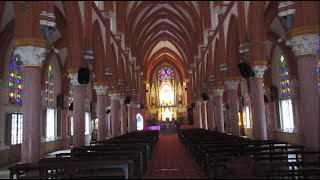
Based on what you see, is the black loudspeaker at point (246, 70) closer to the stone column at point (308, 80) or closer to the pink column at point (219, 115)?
the stone column at point (308, 80)

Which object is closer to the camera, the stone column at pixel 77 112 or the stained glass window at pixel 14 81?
the stone column at pixel 77 112

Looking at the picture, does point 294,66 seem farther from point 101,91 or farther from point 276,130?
point 101,91

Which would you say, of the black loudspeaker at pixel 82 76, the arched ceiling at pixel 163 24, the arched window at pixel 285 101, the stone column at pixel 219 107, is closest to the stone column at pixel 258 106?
the black loudspeaker at pixel 82 76

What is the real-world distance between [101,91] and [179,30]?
1049 inches

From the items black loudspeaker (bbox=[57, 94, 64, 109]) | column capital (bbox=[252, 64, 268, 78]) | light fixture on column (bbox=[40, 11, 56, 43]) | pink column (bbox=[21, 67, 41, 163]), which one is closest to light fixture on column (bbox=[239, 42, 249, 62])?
column capital (bbox=[252, 64, 268, 78])

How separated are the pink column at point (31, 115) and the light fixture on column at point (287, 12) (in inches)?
323

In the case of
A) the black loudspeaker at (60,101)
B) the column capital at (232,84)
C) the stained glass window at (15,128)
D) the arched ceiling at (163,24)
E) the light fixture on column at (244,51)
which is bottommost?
the stained glass window at (15,128)

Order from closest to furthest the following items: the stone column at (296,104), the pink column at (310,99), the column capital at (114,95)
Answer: the pink column at (310,99)
the stone column at (296,104)
the column capital at (114,95)

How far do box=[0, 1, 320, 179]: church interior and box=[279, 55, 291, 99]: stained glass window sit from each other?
0.08 meters

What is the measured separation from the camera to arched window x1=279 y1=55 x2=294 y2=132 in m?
25.7

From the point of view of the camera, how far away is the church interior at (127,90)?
10.0 meters

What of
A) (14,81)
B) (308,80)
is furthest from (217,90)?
(308,80)

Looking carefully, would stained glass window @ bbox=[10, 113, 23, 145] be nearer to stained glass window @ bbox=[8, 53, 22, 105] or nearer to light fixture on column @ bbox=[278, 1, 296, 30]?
stained glass window @ bbox=[8, 53, 22, 105]

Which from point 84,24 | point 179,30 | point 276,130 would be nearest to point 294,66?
point 276,130
